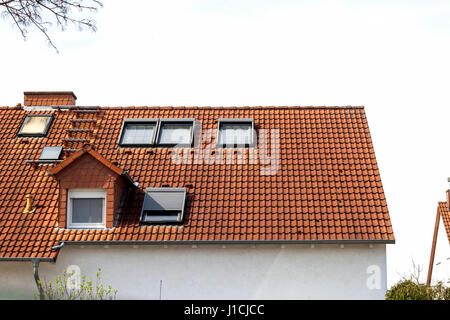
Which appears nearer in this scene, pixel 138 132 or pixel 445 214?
pixel 138 132

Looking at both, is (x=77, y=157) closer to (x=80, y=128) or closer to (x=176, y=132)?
(x=80, y=128)

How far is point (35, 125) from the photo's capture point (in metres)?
20.9

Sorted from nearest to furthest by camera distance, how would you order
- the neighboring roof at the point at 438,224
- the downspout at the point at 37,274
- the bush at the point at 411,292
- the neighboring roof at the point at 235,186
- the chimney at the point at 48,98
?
the downspout at the point at 37,274 → the neighboring roof at the point at 235,186 → the bush at the point at 411,292 → the chimney at the point at 48,98 → the neighboring roof at the point at 438,224

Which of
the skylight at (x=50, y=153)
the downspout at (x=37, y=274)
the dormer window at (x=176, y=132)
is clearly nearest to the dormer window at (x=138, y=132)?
the dormer window at (x=176, y=132)

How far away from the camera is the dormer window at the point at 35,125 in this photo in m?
20.5

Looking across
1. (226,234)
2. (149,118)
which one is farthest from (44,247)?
(149,118)

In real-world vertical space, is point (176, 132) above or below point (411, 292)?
above

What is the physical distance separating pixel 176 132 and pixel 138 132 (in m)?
1.20

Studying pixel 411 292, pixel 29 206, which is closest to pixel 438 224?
pixel 411 292

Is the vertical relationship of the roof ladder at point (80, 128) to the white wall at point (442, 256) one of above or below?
above

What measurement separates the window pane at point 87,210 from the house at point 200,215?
27 mm

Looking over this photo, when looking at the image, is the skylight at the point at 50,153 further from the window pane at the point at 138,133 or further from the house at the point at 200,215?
the window pane at the point at 138,133

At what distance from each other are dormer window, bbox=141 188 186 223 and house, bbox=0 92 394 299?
0.13 feet

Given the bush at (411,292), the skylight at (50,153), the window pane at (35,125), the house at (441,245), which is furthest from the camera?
the house at (441,245)
